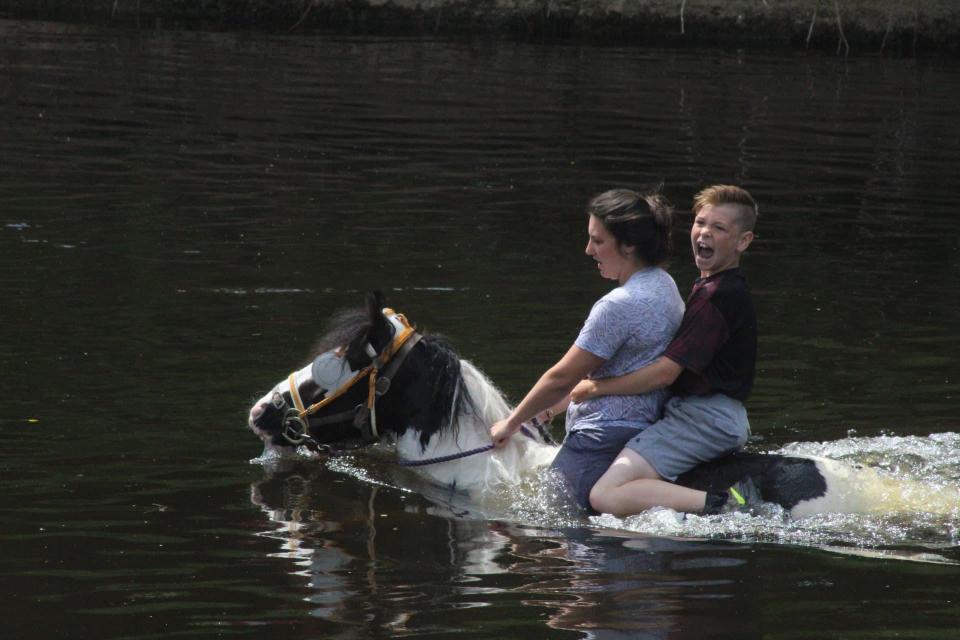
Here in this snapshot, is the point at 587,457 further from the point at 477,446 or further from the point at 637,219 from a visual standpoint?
the point at 637,219

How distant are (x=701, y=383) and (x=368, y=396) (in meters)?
1.63

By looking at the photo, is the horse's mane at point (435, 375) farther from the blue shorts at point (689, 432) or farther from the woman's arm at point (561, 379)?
the blue shorts at point (689, 432)

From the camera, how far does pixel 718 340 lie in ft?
23.3

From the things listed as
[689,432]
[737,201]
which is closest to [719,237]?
[737,201]

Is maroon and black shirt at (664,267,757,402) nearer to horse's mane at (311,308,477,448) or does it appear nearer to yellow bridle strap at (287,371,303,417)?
horse's mane at (311,308,477,448)

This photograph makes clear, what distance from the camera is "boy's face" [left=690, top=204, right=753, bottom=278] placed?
7129mm

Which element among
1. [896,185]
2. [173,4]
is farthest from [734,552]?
[173,4]

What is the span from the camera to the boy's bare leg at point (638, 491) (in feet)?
24.0

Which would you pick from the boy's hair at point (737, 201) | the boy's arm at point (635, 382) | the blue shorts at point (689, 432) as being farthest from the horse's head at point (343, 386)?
the boy's hair at point (737, 201)

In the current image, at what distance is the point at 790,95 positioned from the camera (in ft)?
92.2

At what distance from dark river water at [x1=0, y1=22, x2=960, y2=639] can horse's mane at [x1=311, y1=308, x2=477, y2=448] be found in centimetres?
56

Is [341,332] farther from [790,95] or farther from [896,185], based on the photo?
[790,95]

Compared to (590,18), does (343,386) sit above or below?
below

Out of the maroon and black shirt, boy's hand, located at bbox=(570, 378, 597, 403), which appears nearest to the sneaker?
the maroon and black shirt
